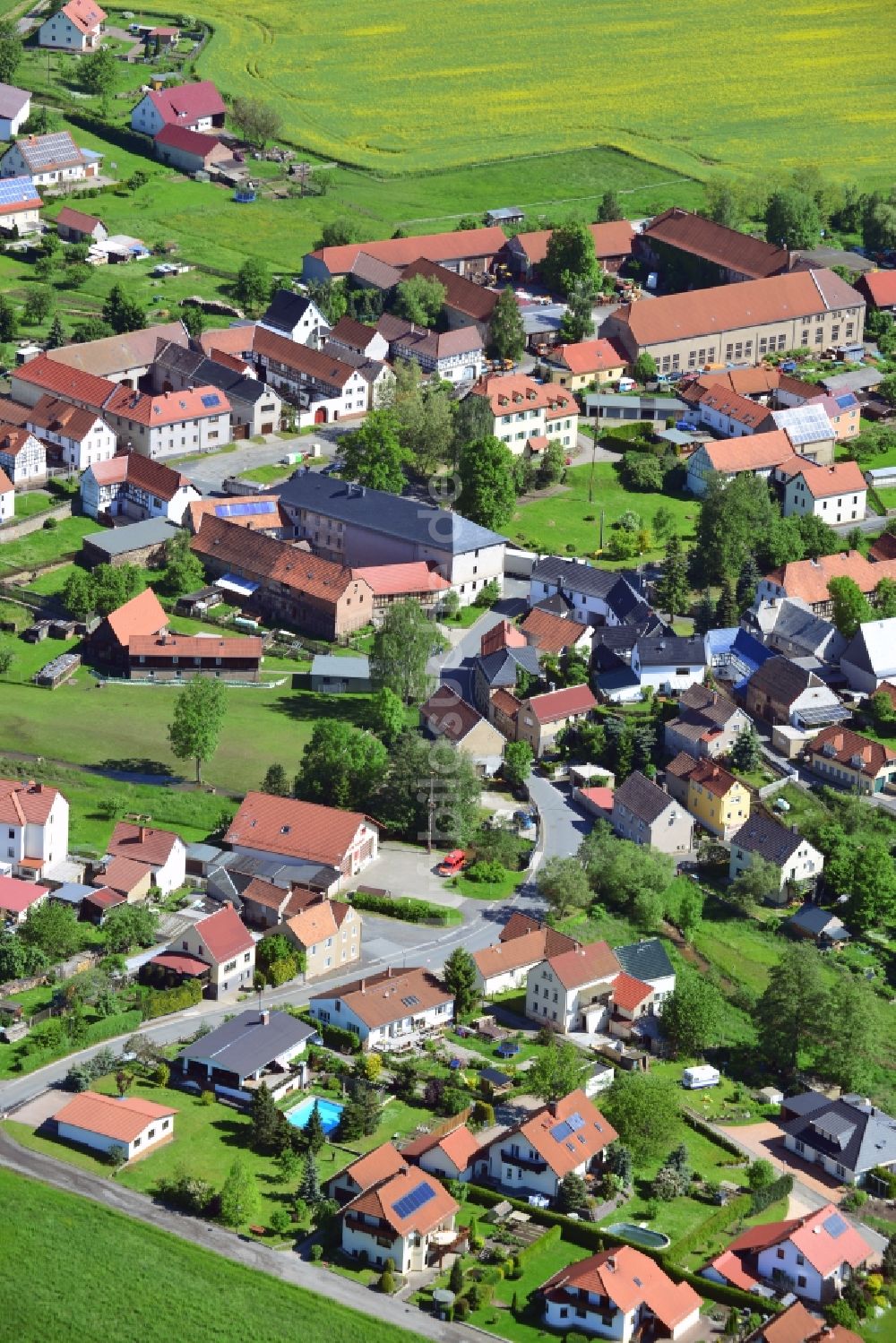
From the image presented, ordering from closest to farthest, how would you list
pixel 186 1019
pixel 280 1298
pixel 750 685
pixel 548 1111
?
pixel 280 1298 → pixel 548 1111 → pixel 186 1019 → pixel 750 685

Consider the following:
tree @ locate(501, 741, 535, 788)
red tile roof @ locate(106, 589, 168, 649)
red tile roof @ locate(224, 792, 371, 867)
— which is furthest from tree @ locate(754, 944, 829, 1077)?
red tile roof @ locate(106, 589, 168, 649)

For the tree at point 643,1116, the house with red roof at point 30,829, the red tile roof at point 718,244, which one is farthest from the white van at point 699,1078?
the red tile roof at point 718,244

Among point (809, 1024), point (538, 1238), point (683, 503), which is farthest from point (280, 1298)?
point (683, 503)

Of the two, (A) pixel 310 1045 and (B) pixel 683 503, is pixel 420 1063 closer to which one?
(A) pixel 310 1045

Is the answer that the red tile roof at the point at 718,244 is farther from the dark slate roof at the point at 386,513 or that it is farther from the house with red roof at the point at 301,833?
the house with red roof at the point at 301,833

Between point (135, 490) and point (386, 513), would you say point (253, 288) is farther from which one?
point (386, 513)

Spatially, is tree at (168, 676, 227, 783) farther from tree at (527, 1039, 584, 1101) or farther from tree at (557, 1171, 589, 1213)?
tree at (557, 1171, 589, 1213)
